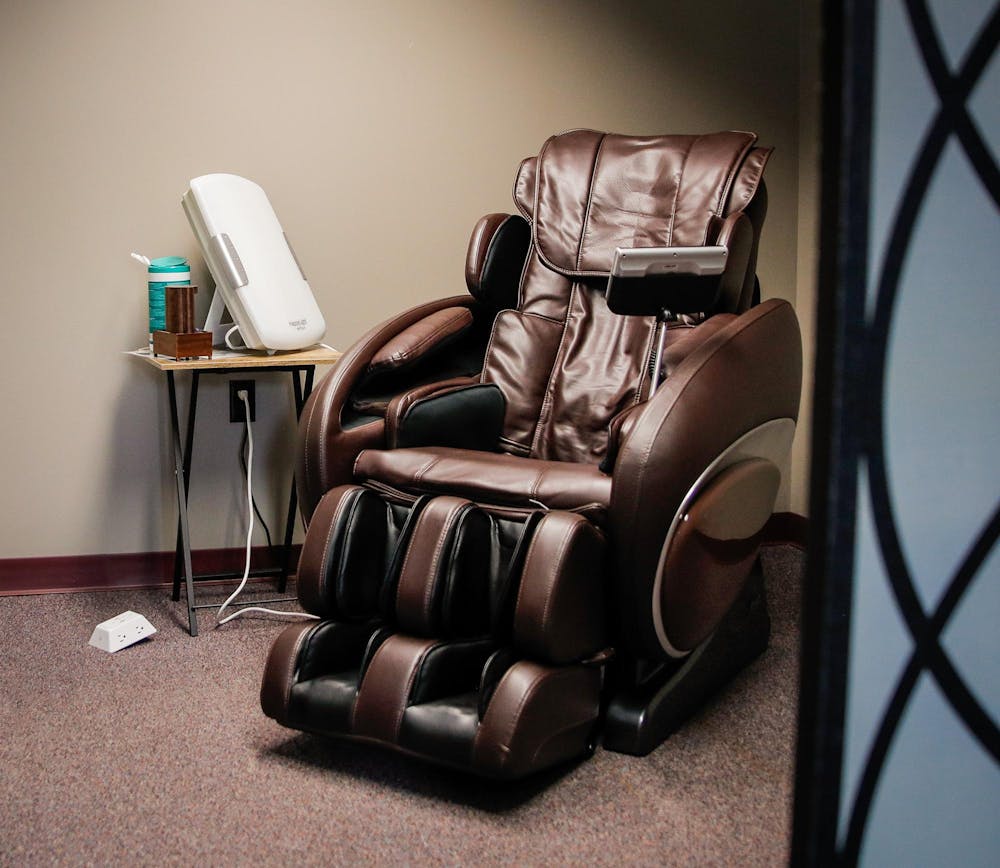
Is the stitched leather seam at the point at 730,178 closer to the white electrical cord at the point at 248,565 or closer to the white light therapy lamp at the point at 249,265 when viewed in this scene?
the white light therapy lamp at the point at 249,265

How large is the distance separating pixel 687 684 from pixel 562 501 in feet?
1.62

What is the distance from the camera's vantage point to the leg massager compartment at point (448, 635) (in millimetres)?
1895

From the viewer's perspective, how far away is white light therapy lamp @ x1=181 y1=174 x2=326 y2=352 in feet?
9.12

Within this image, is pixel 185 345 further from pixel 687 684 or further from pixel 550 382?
pixel 687 684

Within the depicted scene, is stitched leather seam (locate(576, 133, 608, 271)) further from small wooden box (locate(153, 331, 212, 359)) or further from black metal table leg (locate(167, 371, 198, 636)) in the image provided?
black metal table leg (locate(167, 371, 198, 636))

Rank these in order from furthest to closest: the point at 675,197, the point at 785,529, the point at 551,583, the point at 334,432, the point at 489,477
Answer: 1. the point at 785,529
2. the point at 675,197
3. the point at 334,432
4. the point at 489,477
5. the point at 551,583

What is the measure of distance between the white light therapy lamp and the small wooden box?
0.10 m

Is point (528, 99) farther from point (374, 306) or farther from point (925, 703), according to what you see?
point (925, 703)

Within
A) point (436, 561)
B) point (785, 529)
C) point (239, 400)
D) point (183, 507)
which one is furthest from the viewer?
point (785, 529)

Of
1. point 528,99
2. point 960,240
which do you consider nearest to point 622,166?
point 528,99

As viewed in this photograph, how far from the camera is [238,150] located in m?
3.05

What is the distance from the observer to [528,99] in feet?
10.7

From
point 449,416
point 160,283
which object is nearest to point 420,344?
point 449,416

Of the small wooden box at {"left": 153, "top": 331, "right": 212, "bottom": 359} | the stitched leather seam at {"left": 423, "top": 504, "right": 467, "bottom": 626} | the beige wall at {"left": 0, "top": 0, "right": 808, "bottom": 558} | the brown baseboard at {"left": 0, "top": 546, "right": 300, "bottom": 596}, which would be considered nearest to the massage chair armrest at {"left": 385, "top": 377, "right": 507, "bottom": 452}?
the stitched leather seam at {"left": 423, "top": 504, "right": 467, "bottom": 626}
